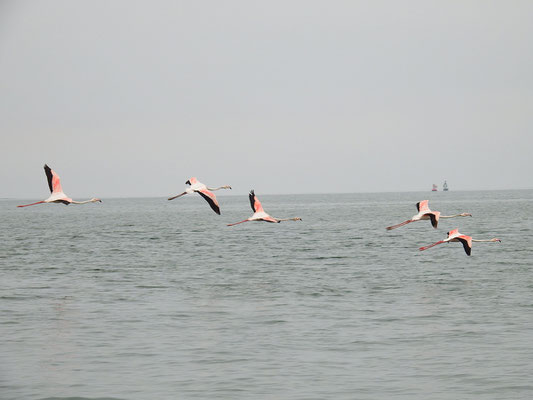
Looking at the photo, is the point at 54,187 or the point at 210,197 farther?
the point at 54,187

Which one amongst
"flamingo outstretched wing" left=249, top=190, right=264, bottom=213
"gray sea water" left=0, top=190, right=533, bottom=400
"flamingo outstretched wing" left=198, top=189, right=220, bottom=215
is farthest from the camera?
"flamingo outstretched wing" left=249, top=190, right=264, bottom=213

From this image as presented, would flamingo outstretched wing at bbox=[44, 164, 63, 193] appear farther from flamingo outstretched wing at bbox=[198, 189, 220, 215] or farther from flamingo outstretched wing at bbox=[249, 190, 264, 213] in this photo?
flamingo outstretched wing at bbox=[249, 190, 264, 213]

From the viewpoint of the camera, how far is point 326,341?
76.0ft

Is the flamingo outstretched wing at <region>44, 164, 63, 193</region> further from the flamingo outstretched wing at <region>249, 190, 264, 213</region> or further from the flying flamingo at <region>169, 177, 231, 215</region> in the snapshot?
the flamingo outstretched wing at <region>249, 190, 264, 213</region>

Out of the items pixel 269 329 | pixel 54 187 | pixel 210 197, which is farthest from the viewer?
pixel 54 187

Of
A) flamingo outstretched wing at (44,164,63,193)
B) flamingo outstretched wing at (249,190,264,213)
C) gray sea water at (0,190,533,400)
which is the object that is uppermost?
flamingo outstretched wing at (44,164,63,193)

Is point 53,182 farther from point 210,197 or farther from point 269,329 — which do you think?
point 269,329

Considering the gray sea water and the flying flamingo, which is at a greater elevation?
the flying flamingo

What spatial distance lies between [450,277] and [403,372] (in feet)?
61.4

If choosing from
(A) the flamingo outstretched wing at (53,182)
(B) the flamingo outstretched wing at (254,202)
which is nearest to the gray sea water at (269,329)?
(B) the flamingo outstretched wing at (254,202)

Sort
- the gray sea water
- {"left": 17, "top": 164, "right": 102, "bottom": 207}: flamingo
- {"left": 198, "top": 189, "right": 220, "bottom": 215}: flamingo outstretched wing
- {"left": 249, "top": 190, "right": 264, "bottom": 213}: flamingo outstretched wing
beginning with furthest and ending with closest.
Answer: {"left": 249, "top": 190, "right": 264, "bottom": 213}: flamingo outstretched wing → {"left": 17, "top": 164, "right": 102, "bottom": 207}: flamingo → {"left": 198, "top": 189, "right": 220, "bottom": 215}: flamingo outstretched wing → the gray sea water

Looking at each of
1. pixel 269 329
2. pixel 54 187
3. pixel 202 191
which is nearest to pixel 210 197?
pixel 202 191

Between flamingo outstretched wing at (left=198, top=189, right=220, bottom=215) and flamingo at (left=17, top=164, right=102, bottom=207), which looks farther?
flamingo at (left=17, top=164, right=102, bottom=207)

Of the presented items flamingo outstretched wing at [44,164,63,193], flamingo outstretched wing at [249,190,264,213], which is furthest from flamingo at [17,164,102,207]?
flamingo outstretched wing at [249,190,264,213]
